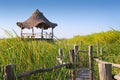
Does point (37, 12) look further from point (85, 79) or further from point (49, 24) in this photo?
point (85, 79)

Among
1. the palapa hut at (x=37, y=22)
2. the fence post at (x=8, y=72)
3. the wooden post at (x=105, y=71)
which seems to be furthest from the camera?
the palapa hut at (x=37, y=22)

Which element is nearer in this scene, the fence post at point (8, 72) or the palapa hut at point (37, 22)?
the fence post at point (8, 72)

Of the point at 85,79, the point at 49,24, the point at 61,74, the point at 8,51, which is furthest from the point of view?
the point at 49,24

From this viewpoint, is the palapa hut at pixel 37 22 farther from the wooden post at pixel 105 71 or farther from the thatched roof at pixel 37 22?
the wooden post at pixel 105 71

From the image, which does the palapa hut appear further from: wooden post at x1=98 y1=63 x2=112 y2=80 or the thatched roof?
wooden post at x1=98 y1=63 x2=112 y2=80

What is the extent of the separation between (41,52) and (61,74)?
64cm

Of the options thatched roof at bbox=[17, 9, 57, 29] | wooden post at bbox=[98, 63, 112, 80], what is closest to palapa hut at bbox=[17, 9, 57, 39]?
thatched roof at bbox=[17, 9, 57, 29]

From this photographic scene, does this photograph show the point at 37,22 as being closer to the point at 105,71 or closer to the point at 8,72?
the point at 105,71

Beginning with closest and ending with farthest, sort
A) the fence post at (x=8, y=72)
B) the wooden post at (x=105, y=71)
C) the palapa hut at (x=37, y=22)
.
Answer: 1. the fence post at (x=8, y=72)
2. the wooden post at (x=105, y=71)
3. the palapa hut at (x=37, y=22)

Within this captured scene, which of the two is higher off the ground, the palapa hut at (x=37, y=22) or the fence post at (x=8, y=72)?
the palapa hut at (x=37, y=22)

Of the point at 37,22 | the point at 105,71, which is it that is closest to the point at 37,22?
the point at 37,22

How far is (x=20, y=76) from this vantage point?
4562 mm

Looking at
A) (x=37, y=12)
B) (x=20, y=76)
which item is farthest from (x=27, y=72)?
(x=37, y=12)

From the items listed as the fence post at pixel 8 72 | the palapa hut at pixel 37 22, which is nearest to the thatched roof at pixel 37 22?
the palapa hut at pixel 37 22
